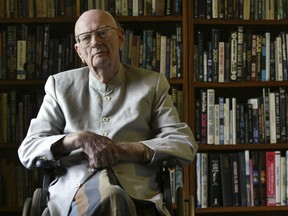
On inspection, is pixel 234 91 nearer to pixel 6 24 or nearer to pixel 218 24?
pixel 218 24

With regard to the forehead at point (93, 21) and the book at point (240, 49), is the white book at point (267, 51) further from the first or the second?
the forehead at point (93, 21)

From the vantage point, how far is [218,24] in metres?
2.69

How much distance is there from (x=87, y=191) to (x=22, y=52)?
1072 millimetres

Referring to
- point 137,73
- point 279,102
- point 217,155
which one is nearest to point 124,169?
point 137,73

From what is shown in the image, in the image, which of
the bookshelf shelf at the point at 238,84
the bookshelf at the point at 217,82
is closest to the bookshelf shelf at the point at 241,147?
the bookshelf at the point at 217,82

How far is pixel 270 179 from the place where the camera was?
2.68m

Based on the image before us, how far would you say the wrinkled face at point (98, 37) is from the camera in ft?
6.43

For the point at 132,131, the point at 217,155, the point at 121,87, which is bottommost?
the point at 217,155

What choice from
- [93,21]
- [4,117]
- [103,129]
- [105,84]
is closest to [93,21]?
[93,21]

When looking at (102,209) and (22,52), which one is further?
(22,52)

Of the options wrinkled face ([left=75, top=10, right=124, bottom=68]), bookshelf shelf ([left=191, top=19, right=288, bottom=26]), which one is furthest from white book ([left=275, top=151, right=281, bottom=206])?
wrinkled face ([left=75, top=10, right=124, bottom=68])

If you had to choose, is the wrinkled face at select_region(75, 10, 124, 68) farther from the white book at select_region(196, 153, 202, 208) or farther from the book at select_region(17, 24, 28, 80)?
the white book at select_region(196, 153, 202, 208)

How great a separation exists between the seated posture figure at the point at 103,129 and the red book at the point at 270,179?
2.82 ft

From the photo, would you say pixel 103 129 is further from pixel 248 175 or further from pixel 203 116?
pixel 248 175
